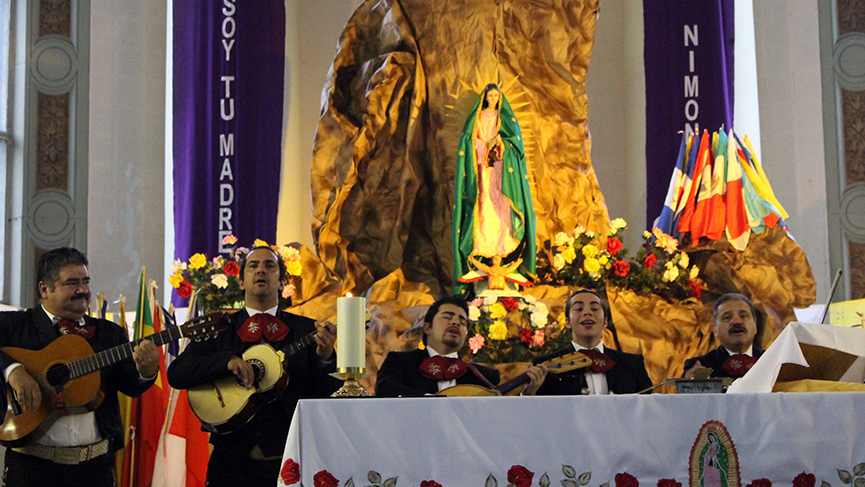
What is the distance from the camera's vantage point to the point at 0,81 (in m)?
8.16

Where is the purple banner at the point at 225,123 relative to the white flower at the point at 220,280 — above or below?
above

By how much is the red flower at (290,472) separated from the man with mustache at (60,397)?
141 cm

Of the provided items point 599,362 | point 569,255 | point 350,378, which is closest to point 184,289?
point 569,255

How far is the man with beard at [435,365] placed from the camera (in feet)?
14.1

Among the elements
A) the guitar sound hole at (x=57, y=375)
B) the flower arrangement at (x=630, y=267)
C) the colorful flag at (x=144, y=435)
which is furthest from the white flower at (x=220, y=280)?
the guitar sound hole at (x=57, y=375)

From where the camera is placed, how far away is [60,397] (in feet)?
12.7

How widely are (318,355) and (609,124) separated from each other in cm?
806

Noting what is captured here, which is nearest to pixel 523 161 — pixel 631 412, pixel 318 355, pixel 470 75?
pixel 470 75

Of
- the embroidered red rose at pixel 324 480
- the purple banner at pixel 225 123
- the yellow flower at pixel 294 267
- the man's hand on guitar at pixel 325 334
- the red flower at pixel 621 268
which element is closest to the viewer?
the embroidered red rose at pixel 324 480

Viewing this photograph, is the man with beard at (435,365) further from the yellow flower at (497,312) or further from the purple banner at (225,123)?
the purple banner at (225,123)

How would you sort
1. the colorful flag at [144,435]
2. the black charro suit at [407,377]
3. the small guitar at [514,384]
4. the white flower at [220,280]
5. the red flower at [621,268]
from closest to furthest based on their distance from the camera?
the small guitar at [514,384]
the black charro suit at [407,377]
the colorful flag at [144,435]
the white flower at [220,280]
the red flower at [621,268]

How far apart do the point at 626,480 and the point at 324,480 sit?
0.79 m

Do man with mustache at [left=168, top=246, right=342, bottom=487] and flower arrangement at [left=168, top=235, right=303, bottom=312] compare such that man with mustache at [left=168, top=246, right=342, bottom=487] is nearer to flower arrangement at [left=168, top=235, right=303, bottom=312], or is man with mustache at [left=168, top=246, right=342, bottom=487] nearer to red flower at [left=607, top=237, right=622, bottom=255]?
flower arrangement at [left=168, top=235, right=303, bottom=312]

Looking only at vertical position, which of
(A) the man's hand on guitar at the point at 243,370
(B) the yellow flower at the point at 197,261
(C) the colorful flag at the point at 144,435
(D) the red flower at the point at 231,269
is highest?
(B) the yellow flower at the point at 197,261
